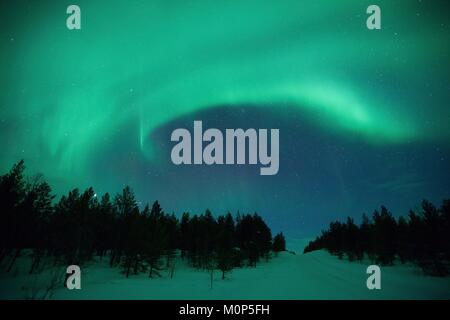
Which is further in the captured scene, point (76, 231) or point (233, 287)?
point (76, 231)

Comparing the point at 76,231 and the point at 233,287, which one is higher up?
the point at 76,231

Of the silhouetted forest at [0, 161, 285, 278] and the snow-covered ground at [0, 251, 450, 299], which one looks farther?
the silhouetted forest at [0, 161, 285, 278]

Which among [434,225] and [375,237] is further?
[375,237]

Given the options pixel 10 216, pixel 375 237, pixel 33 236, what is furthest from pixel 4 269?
pixel 375 237

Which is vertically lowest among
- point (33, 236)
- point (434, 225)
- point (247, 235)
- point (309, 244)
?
point (309, 244)

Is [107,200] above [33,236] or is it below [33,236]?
above

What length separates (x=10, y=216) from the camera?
2547 cm

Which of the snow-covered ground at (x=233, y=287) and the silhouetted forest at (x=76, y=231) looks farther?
the silhouetted forest at (x=76, y=231)
